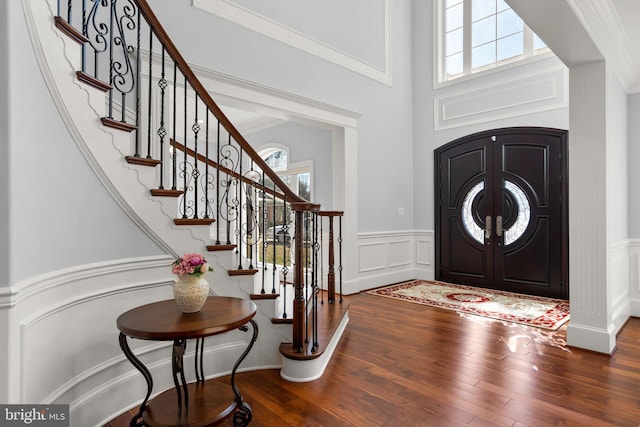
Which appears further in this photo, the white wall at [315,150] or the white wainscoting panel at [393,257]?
the white wall at [315,150]

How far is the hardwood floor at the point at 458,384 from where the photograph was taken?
204 cm

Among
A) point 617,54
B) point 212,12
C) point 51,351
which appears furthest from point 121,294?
point 617,54

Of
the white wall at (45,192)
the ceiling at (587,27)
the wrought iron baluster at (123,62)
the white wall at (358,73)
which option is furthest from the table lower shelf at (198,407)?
the white wall at (358,73)

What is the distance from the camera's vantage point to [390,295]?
16.6ft

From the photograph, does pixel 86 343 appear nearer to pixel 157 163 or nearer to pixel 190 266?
pixel 190 266

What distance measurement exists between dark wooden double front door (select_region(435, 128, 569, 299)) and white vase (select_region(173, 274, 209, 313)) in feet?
15.8

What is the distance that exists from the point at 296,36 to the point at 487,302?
4.20 m

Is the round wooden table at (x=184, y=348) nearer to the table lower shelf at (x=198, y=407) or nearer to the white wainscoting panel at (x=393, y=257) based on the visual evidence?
the table lower shelf at (x=198, y=407)

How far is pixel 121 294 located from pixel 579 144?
12.1 ft

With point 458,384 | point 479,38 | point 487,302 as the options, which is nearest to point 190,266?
point 458,384

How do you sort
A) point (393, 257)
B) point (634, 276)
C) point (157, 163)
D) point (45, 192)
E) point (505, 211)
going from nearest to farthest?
point (45, 192) < point (157, 163) < point (634, 276) < point (505, 211) < point (393, 257)

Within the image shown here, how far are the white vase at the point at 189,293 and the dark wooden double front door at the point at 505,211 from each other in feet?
15.8

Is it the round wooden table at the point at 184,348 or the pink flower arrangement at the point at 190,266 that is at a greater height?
the pink flower arrangement at the point at 190,266

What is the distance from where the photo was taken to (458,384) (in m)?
2.43
